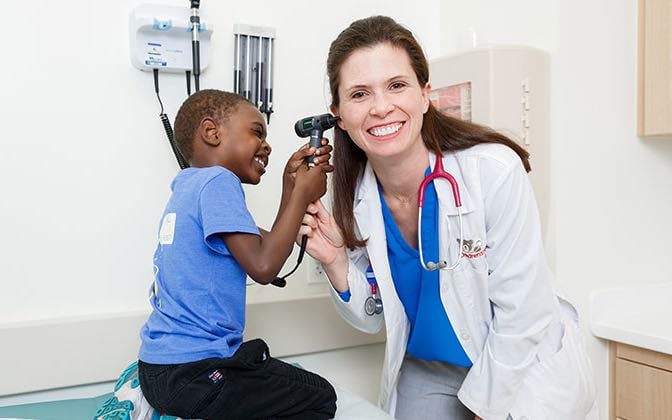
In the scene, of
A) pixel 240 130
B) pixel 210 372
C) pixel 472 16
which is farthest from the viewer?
pixel 472 16

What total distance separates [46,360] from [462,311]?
3.10 feet

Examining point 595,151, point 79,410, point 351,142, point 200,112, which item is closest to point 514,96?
point 595,151

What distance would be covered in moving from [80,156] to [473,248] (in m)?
0.95

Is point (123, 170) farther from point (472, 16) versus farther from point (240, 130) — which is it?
point (472, 16)

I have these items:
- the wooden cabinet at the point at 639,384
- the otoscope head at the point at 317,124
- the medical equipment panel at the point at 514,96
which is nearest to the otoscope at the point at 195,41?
the otoscope head at the point at 317,124

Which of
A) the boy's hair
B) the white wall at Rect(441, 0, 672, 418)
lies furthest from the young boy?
the white wall at Rect(441, 0, 672, 418)

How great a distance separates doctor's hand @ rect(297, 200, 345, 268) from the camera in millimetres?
1451

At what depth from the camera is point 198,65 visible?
5.03 feet

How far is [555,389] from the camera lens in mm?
1299

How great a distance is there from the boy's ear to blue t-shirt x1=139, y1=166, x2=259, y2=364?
0.32 ft

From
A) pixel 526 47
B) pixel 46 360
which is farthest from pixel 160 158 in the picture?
pixel 526 47

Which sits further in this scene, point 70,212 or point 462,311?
point 70,212

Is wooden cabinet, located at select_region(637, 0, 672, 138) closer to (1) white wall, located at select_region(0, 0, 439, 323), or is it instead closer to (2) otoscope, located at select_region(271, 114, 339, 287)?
(2) otoscope, located at select_region(271, 114, 339, 287)

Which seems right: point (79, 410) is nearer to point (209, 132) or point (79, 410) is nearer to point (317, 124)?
point (209, 132)
